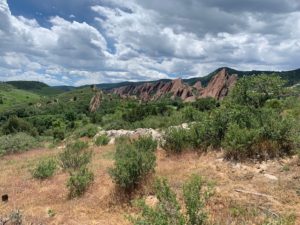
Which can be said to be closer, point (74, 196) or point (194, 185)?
point (194, 185)

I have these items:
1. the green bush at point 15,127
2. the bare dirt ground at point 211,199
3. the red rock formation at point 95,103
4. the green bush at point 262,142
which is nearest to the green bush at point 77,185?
the bare dirt ground at point 211,199

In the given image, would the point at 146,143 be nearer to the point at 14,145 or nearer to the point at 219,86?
the point at 14,145

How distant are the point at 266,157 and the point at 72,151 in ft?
32.5

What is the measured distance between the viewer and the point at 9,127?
5659 centimetres

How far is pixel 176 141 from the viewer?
16453 mm

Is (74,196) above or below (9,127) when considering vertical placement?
above

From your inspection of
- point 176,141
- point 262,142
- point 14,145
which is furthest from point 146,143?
point 14,145

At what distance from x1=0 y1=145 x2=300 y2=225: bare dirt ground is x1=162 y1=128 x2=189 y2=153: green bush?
1.44 m

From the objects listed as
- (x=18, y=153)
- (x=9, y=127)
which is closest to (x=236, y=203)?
(x=18, y=153)

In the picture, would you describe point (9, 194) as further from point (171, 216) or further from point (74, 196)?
point (171, 216)

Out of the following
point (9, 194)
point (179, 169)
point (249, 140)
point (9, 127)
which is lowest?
point (9, 127)

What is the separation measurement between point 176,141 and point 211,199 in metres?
7.15

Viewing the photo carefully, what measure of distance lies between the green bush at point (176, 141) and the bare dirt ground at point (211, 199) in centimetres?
144

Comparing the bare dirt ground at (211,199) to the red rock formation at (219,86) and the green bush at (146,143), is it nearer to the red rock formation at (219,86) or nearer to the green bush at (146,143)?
the green bush at (146,143)
